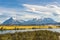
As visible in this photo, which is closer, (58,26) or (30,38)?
(30,38)

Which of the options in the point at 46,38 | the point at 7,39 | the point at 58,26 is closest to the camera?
the point at 7,39

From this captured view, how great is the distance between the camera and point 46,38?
1980 centimetres

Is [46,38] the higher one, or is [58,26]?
[46,38]

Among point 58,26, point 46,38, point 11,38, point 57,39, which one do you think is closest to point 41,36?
point 46,38

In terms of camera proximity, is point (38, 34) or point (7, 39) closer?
point (7, 39)

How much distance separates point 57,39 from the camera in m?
20.6

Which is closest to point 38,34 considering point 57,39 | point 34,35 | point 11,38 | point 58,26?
point 34,35

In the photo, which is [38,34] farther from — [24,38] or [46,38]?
[24,38]

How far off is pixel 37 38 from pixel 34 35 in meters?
1.02

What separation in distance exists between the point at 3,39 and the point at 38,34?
13.8ft

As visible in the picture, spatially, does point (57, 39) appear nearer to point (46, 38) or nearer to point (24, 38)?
point (46, 38)

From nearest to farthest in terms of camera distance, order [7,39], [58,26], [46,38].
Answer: [7,39] → [46,38] → [58,26]

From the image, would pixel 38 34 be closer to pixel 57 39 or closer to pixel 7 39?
pixel 57 39

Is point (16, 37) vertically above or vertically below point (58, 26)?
above
